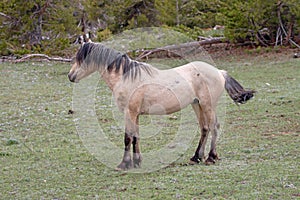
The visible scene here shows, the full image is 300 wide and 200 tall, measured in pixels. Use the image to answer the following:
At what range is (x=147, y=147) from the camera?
25.9ft

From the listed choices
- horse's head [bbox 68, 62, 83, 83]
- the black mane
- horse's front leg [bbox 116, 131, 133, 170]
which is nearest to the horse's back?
the black mane

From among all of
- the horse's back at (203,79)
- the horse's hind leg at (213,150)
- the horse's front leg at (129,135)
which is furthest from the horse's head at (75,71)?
the horse's hind leg at (213,150)

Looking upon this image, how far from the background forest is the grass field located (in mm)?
5140

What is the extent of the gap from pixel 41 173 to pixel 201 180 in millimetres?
2079

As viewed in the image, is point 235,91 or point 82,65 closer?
point 82,65

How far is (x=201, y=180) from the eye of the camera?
19.1ft

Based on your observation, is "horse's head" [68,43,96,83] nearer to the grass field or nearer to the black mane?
the black mane

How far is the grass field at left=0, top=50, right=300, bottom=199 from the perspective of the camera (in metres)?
5.53

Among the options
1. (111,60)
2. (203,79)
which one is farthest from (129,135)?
(203,79)

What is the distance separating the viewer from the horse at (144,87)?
6562mm

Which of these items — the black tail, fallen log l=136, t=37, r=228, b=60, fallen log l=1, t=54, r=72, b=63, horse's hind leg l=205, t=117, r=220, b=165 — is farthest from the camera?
fallen log l=1, t=54, r=72, b=63

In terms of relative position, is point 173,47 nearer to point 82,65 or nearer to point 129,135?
point 82,65

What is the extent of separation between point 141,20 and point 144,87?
13.9 meters

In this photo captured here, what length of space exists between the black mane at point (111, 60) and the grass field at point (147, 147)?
129 cm
